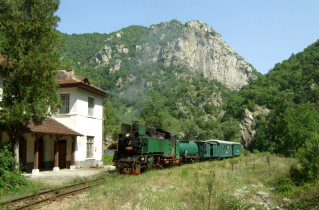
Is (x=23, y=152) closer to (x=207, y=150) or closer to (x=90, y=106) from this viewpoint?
(x=90, y=106)

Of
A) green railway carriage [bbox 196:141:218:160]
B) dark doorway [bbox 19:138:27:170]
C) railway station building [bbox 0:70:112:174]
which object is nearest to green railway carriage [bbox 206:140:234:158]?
green railway carriage [bbox 196:141:218:160]

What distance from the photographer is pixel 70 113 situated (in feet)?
75.9

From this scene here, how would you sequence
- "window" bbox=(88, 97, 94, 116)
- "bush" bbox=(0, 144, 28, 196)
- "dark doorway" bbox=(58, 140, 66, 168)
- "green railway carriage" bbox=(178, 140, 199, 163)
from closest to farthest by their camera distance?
"bush" bbox=(0, 144, 28, 196) → "dark doorway" bbox=(58, 140, 66, 168) → "green railway carriage" bbox=(178, 140, 199, 163) → "window" bbox=(88, 97, 94, 116)

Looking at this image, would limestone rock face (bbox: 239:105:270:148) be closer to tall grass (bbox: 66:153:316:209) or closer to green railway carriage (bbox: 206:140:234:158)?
green railway carriage (bbox: 206:140:234:158)

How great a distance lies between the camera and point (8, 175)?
11.8m

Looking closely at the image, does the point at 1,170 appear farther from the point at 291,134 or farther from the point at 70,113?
the point at 291,134

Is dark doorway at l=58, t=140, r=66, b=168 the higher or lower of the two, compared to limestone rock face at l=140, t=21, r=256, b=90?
lower

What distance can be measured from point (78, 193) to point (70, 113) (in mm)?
12716

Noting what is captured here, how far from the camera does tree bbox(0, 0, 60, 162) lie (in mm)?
13812

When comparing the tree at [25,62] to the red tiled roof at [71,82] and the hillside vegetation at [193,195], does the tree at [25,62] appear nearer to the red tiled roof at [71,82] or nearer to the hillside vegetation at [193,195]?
the hillside vegetation at [193,195]

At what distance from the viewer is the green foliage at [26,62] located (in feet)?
45.3

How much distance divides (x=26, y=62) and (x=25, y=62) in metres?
0.06

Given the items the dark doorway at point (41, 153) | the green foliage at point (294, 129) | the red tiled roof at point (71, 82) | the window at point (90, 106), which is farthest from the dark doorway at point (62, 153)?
the green foliage at point (294, 129)

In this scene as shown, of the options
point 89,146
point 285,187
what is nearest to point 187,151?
point 89,146
